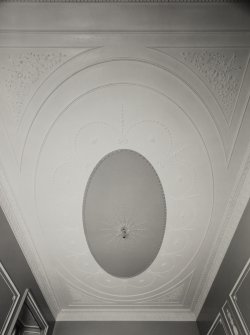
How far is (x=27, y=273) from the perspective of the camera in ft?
14.6

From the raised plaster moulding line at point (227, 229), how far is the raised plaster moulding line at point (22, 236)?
9.99 feet

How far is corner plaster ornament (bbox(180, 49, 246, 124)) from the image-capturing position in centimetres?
270

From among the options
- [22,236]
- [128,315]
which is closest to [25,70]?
[22,236]

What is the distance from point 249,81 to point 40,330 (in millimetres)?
5651

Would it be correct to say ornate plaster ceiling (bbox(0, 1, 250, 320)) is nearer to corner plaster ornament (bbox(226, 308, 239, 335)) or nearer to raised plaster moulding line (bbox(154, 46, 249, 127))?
raised plaster moulding line (bbox(154, 46, 249, 127))

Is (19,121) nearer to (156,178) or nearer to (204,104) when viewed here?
(156,178)

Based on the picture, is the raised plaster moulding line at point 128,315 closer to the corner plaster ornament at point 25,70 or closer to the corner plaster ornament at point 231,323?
the corner plaster ornament at point 231,323

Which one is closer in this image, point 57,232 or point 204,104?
point 204,104

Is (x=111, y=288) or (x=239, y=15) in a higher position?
(x=111, y=288)

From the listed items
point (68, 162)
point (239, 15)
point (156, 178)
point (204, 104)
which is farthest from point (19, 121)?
point (239, 15)

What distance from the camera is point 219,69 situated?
2.77m

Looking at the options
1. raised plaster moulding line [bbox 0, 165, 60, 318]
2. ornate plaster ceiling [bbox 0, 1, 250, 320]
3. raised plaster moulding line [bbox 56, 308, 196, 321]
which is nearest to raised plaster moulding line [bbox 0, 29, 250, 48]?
ornate plaster ceiling [bbox 0, 1, 250, 320]

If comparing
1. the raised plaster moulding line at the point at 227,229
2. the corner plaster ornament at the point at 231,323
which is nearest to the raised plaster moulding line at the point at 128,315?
the raised plaster moulding line at the point at 227,229

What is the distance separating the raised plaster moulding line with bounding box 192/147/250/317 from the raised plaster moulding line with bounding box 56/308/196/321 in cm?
62
